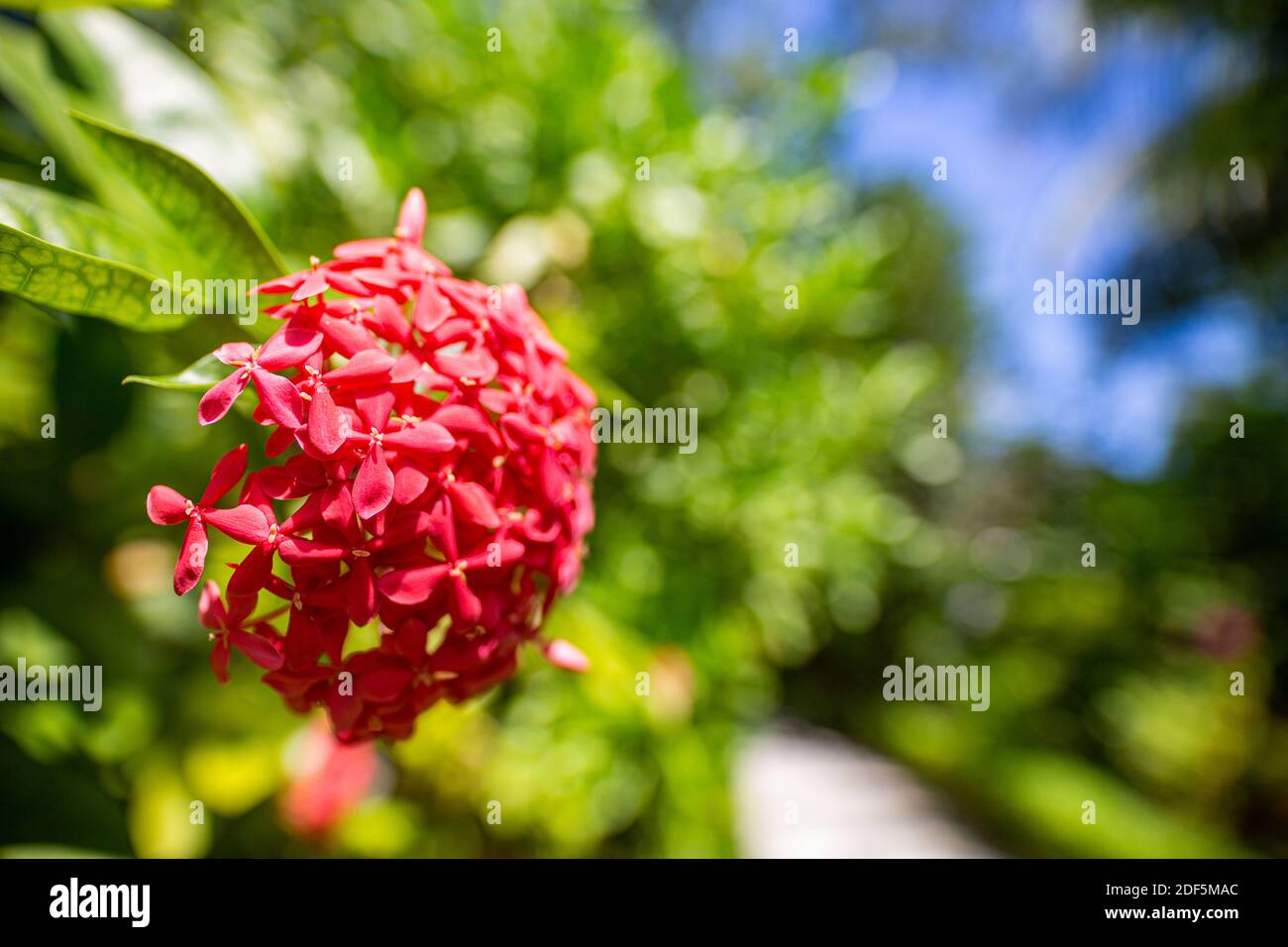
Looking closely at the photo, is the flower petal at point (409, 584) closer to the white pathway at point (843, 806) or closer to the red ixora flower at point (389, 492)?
the red ixora flower at point (389, 492)

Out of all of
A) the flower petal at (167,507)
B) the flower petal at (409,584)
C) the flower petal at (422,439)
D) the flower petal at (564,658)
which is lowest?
the flower petal at (564,658)

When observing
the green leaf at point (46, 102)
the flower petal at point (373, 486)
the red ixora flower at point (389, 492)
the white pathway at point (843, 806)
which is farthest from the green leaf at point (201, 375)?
the white pathway at point (843, 806)

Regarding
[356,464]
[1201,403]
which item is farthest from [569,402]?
[1201,403]

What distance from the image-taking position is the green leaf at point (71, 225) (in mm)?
621

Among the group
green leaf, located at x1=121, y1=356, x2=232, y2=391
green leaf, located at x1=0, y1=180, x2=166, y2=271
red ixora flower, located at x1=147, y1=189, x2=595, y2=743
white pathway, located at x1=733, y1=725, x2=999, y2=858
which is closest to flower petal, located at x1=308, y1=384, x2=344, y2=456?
red ixora flower, located at x1=147, y1=189, x2=595, y2=743

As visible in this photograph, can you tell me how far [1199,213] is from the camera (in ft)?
31.0

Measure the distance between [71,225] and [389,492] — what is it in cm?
36

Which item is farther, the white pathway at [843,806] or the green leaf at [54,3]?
the white pathway at [843,806]

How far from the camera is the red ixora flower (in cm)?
59

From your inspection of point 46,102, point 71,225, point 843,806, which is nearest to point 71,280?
point 71,225

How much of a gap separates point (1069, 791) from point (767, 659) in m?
6.20

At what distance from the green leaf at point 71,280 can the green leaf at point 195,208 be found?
0.09m

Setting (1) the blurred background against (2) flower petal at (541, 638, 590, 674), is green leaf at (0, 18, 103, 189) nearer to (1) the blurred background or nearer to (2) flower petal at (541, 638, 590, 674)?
(1) the blurred background

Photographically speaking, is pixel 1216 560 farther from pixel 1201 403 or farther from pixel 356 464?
pixel 356 464
